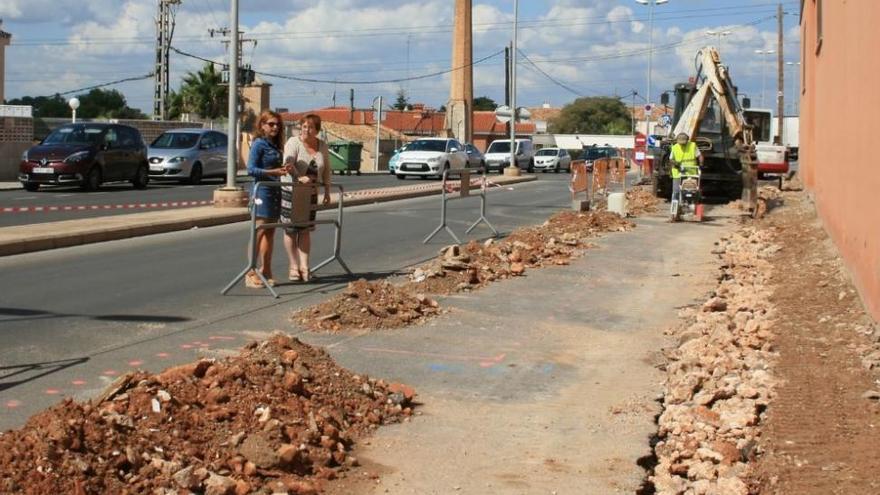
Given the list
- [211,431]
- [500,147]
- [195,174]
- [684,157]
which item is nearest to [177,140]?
[195,174]

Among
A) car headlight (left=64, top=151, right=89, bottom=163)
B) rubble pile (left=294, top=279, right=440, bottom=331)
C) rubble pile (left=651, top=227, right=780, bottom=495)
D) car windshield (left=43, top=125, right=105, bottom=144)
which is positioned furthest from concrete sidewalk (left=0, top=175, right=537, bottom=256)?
car windshield (left=43, top=125, right=105, bottom=144)

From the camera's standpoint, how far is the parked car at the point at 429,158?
42500 mm

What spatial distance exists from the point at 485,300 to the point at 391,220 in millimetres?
10629

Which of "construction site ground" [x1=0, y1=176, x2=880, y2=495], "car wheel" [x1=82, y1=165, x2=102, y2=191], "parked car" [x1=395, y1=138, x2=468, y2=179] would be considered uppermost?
"parked car" [x1=395, y1=138, x2=468, y2=179]

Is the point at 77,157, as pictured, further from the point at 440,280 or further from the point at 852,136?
the point at 852,136

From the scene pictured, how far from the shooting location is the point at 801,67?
33062mm

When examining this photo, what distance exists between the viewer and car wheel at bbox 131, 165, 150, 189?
104ft

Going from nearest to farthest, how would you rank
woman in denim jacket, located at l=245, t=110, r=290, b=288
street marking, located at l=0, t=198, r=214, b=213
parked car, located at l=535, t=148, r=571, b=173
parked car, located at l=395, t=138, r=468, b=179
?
woman in denim jacket, located at l=245, t=110, r=290, b=288
street marking, located at l=0, t=198, r=214, b=213
parked car, located at l=395, t=138, r=468, b=179
parked car, located at l=535, t=148, r=571, b=173

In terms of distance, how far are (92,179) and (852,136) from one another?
2121 cm

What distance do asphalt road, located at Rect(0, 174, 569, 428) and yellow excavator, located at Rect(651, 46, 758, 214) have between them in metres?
7.94

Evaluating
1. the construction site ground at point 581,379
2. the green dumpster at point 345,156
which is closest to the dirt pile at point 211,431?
the construction site ground at point 581,379

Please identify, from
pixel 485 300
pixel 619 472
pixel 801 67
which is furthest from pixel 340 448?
pixel 801 67

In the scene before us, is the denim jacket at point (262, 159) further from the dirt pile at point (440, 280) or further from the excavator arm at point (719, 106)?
the excavator arm at point (719, 106)

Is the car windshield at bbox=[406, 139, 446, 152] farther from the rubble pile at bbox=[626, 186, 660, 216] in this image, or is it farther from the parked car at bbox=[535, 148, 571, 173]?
the parked car at bbox=[535, 148, 571, 173]
